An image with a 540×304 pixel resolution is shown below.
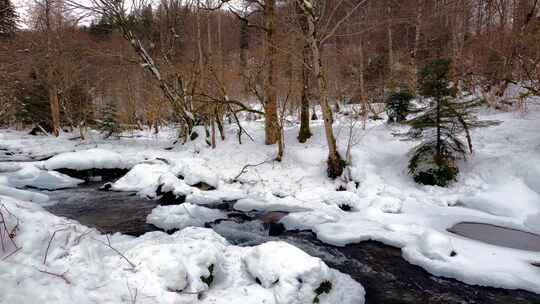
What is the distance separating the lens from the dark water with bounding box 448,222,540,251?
5766 millimetres

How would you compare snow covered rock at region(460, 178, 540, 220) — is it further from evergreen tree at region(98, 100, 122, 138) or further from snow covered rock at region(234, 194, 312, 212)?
evergreen tree at region(98, 100, 122, 138)

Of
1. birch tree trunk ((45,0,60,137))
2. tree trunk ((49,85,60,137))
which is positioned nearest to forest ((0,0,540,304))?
birch tree trunk ((45,0,60,137))

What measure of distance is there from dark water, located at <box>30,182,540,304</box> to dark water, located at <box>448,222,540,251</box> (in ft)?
5.08

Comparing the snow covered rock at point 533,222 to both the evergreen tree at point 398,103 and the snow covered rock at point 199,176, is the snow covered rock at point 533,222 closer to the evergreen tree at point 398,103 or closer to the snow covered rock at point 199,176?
the evergreen tree at point 398,103

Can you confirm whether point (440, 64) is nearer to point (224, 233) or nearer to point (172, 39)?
point (224, 233)

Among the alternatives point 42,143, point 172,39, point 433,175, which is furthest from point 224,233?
point 42,143

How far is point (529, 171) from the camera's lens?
7570 mm

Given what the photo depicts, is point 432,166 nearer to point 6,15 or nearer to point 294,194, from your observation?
point 294,194

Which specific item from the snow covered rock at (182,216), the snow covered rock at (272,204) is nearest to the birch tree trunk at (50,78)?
the snow covered rock at (182,216)

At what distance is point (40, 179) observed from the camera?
35.6 ft

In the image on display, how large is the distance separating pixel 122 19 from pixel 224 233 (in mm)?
10783

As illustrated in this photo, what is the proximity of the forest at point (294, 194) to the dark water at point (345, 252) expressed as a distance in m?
0.03

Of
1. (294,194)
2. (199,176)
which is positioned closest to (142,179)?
(199,176)

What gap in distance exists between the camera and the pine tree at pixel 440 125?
327 inches
